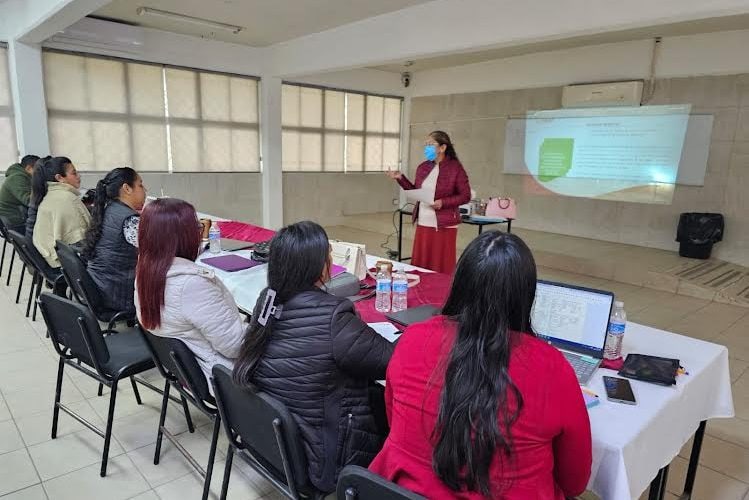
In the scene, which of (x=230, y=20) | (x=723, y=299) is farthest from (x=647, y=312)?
(x=230, y=20)

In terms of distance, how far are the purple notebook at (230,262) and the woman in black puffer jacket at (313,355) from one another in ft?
4.21

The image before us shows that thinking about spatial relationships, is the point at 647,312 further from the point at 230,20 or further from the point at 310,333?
the point at 230,20

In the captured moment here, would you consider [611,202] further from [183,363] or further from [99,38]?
[99,38]

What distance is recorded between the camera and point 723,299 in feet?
14.4

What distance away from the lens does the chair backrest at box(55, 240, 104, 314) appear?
2.44 meters

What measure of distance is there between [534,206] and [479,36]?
372cm

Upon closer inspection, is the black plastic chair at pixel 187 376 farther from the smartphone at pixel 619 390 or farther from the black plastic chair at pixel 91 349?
the smartphone at pixel 619 390

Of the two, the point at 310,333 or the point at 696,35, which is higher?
the point at 696,35

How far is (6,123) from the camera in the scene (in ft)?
16.9

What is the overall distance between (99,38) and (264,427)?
5.65 metres

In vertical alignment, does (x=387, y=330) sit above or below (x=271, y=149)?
below

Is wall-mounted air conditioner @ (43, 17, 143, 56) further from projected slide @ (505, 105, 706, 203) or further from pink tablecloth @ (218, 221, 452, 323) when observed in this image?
projected slide @ (505, 105, 706, 203)

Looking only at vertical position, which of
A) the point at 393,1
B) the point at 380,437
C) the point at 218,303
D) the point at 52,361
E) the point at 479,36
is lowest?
the point at 52,361

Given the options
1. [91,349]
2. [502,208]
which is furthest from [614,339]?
[502,208]
